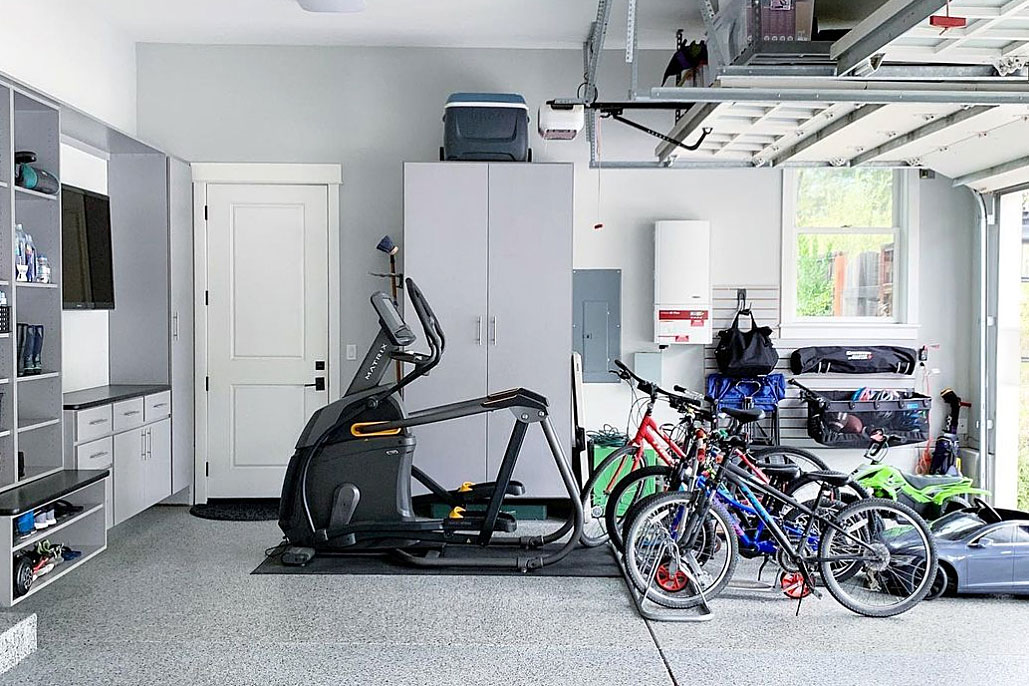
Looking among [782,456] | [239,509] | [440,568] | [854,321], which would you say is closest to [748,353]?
[854,321]

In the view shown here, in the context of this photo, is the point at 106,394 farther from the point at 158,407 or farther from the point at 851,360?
the point at 851,360

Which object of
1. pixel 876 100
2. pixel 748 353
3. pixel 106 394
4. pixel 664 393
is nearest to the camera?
pixel 876 100

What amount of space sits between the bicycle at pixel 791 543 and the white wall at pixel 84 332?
11.7 feet

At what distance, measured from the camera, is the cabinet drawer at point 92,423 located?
5.40 metres

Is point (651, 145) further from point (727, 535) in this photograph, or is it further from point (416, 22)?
point (727, 535)

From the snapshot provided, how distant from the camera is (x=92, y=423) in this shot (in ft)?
18.2

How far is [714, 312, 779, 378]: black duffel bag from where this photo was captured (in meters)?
6.95

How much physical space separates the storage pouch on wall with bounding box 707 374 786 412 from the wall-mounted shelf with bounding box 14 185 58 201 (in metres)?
4.21

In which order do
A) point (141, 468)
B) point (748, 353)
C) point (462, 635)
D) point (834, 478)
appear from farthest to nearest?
point (748, 353) → point (141, 468) → point (834, 478) → point (462, 635)

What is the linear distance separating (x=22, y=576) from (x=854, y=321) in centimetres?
538

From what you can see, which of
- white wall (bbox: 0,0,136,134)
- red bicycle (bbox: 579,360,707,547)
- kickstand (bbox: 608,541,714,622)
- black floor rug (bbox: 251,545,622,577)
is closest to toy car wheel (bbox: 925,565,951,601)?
kickstand (bbox: 608,541,714,622)

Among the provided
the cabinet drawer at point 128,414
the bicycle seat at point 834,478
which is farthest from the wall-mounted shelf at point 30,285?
the bicycle seat at point 834,478

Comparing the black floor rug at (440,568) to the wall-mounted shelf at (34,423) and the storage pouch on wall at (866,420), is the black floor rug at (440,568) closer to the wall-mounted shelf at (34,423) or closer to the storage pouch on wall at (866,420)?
the wall-mounted shelf at (34,423)

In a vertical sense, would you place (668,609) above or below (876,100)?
below
